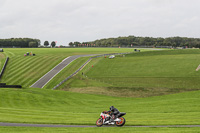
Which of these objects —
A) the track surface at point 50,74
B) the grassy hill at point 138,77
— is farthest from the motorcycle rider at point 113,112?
the track surface at point 50,74

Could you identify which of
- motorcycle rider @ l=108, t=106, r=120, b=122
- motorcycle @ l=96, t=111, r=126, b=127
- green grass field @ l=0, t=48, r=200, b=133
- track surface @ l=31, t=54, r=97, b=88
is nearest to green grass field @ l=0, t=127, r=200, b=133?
green grass field @ l=0, t=48, r=200, b=133

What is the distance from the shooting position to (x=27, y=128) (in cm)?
2089

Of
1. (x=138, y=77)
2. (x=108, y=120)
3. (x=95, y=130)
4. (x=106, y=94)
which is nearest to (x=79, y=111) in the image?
(x=108, y=120)

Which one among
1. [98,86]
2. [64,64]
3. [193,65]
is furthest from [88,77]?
[193,65]

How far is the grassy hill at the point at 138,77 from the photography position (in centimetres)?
5725

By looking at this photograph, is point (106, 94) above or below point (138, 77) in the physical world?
below

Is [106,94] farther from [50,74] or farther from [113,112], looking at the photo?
[113,112]

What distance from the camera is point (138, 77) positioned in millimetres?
70250

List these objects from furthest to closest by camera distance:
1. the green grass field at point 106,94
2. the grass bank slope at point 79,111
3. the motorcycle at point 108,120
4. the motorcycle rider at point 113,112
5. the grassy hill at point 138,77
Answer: the grassy hill at point 138,77 → the green grass field at point 106,94 → the grass bank slope at point 79,111 → the motorcycle at point 108,120 → the motorcycle rider at point 113,112

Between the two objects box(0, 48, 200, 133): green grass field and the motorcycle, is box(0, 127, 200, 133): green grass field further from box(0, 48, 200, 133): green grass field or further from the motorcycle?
the motorcycle

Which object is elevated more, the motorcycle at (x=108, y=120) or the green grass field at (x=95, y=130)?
the motorcycle at (x=108, y=120)

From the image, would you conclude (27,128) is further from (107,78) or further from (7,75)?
(7,75)

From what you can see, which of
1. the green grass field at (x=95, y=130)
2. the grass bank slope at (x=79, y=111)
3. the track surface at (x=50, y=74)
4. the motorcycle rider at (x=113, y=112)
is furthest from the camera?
the track surface at (x=50, y=74)

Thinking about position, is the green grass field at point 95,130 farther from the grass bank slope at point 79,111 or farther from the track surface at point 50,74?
the track surface at point 50,74
